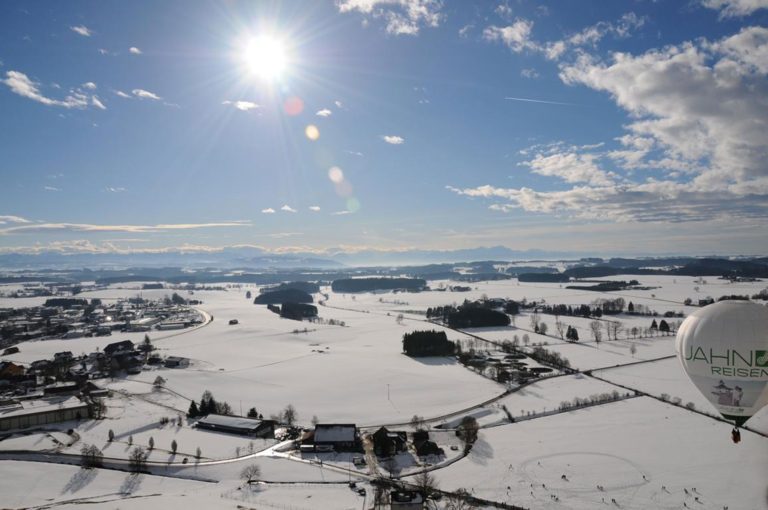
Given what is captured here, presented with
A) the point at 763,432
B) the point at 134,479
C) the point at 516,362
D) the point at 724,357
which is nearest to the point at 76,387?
the point at 134,479

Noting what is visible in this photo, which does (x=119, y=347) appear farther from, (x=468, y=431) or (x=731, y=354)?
(x=731, y=354)

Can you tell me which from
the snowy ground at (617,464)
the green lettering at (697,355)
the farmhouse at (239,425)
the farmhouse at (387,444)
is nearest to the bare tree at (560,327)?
Answer: the snowy ground at (617,464)

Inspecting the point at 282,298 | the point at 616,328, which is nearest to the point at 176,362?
the point at 616,328

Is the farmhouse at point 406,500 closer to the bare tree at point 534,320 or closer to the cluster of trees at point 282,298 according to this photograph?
the bare tree at point 534,320

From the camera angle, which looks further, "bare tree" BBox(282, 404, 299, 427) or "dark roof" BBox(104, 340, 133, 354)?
"dark roof" BBox(104, 340, 133, 354)

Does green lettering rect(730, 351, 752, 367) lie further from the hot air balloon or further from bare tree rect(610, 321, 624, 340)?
bare tree rect(610, 321, 624, 340)

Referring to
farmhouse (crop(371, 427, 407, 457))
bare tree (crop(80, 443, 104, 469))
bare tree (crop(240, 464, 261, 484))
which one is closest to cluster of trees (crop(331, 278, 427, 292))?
farmhouse (crop(371, 427, 407, 457))
